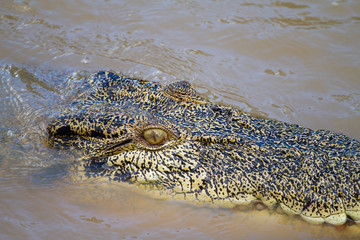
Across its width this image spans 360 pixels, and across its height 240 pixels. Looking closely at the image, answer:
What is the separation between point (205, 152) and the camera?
333cm

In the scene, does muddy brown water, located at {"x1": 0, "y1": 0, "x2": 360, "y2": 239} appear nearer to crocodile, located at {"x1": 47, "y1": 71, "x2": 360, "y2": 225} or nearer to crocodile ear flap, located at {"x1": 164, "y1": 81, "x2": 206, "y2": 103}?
crocodile, located at {"x1": 47, "y1": 71, "x2": 360, "y2": 225}

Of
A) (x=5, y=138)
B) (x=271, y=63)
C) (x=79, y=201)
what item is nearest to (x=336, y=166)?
(x=79, y=201)

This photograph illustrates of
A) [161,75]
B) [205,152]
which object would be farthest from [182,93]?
[161,75]

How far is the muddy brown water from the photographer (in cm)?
326

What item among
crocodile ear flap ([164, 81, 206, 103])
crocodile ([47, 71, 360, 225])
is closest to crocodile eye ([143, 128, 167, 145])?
crocodile ([47, 71, 360, 225])

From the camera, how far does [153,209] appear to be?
3.42m

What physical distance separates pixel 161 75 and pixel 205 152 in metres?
2.60

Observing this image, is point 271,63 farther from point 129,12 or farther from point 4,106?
point 4,106

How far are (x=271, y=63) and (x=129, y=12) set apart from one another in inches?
126

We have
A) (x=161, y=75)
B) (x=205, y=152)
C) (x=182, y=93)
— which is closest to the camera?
(x=205, y=152)

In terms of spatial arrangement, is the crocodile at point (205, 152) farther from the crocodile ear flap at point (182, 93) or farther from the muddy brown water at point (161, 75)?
the muddy brown water at point (161, 75)

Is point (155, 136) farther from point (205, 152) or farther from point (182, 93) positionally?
point (182, 93)

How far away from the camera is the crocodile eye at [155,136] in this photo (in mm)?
3375

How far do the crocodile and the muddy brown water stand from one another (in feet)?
0.60
